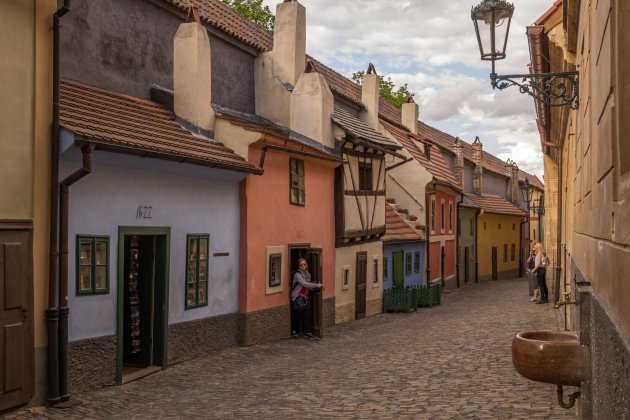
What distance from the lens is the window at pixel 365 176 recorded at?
21.3 meters

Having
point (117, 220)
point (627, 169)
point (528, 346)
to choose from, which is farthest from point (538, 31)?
point (627, 169)

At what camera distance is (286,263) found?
16453 mm

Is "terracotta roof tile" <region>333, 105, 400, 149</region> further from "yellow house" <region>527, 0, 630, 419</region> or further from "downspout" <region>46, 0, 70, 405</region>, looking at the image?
"yellow house" <region>527, 0, 630, 419</region>

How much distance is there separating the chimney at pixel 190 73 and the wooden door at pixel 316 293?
404cm

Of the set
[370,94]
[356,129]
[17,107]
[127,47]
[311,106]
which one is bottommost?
[17,107]

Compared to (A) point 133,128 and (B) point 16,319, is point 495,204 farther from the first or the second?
(B) point 16,319

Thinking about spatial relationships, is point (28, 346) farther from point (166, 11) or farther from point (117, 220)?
point (166, 11)

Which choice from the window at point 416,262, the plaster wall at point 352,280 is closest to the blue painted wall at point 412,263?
the window at point 416,262

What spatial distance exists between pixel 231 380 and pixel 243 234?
13.1 ft

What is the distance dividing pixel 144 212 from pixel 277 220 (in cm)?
479

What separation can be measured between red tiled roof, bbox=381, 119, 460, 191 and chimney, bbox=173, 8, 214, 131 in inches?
597

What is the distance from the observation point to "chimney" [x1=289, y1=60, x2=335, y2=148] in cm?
1834

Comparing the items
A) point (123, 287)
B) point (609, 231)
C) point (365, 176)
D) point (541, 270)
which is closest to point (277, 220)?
point (123, 287)

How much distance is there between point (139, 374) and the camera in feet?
37.7
